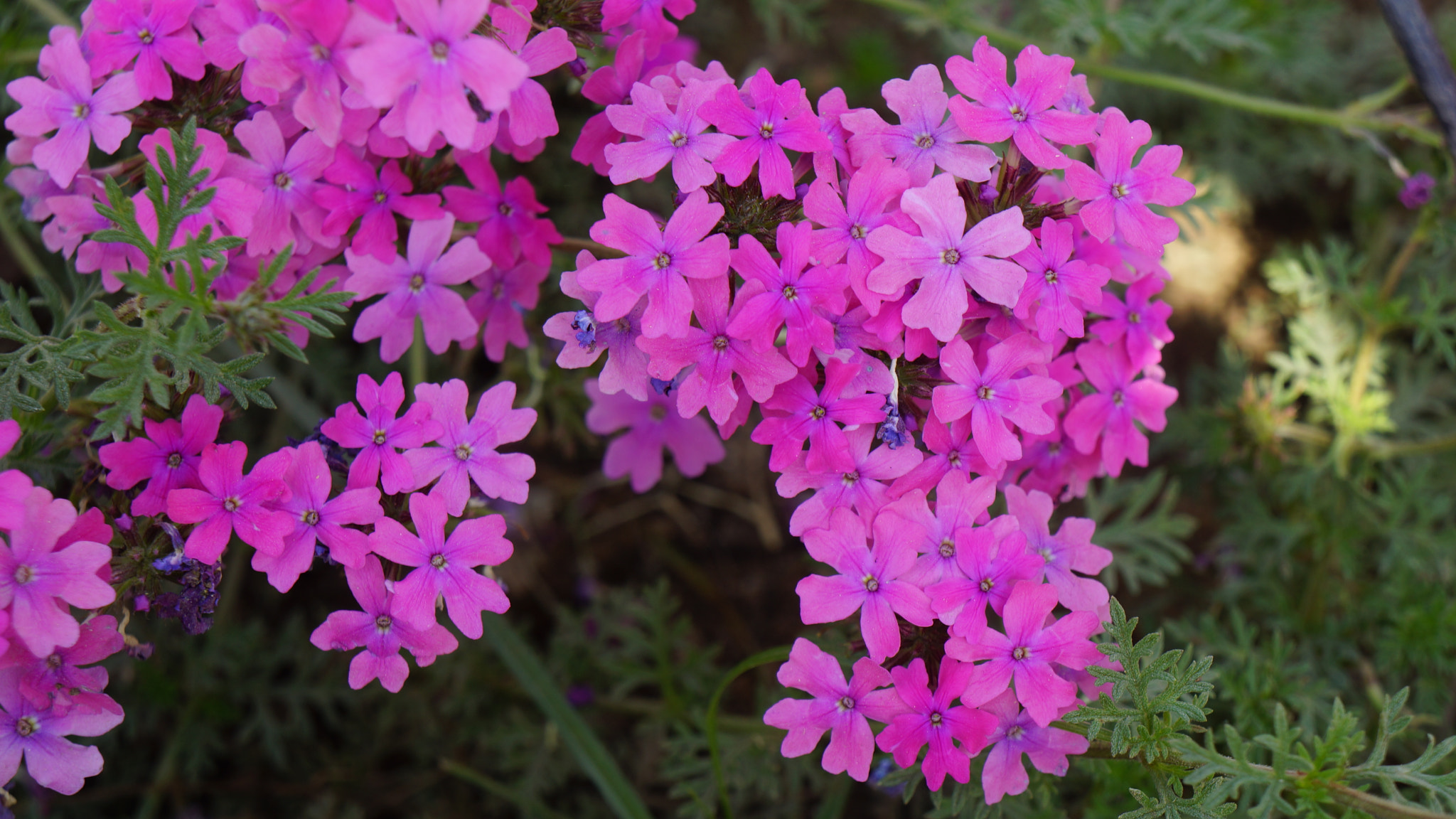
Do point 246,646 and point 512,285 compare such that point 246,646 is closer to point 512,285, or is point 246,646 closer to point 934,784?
point 512,285

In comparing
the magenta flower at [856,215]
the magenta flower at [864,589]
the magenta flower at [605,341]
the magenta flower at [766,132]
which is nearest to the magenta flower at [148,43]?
the magenta flower at [605,341]

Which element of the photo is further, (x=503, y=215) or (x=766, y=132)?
A: (x=503, y=215)

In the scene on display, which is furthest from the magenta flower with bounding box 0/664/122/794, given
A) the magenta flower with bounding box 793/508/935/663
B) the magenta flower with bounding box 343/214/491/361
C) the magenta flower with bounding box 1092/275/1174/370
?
the magenta flower with bounding box 1092/275/1174/370

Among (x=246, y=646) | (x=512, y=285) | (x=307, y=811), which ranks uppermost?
(x=512, y=285)

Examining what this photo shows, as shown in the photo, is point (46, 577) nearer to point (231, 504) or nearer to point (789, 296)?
point (231, 504)

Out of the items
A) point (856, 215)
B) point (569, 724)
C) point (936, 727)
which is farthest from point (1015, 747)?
point (569, 724)

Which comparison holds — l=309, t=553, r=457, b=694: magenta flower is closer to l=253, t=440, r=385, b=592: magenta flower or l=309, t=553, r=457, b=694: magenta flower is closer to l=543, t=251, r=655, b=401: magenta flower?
l=253, t=440, r=385, b=592: magenta flower

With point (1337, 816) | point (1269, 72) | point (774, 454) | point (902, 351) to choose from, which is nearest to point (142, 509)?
point (774, 454)
